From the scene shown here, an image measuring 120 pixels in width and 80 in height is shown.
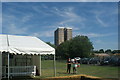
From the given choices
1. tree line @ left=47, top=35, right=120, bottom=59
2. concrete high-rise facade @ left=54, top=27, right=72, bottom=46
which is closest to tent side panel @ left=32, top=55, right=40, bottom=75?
tree line @ left=47, top=35, right=120, bottom=59

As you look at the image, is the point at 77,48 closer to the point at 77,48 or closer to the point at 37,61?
the point at 77,48

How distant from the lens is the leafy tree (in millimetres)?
87438

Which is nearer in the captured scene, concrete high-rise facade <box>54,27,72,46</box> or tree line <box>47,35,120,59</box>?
tree line <box>47,35,120,59</box>

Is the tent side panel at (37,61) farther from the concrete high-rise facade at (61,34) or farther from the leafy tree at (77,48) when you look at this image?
the concrete high-rise facade at (61,34)

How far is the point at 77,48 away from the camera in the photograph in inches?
3462

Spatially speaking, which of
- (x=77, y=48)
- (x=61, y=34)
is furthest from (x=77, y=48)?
(x=61, y=34)

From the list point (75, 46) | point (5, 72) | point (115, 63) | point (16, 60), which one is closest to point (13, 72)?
point (5, 72)

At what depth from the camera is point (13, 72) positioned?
48.2ft

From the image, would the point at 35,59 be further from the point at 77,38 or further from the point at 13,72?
the point at 77,38

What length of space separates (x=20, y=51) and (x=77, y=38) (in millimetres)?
83377

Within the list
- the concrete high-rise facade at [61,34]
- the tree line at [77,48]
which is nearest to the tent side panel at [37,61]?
the tree line at [77,48]

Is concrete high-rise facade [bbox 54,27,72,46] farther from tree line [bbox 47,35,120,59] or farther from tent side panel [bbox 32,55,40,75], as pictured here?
tent side panel [bbox 32,55,40,75]

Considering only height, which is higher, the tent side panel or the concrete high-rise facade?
the concrete high-rise facade

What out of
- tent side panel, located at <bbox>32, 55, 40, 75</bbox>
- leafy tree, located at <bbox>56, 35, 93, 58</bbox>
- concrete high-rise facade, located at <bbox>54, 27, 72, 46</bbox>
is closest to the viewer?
tent side panel, located at <bbox>32, 55, 40, 75</bbox>
